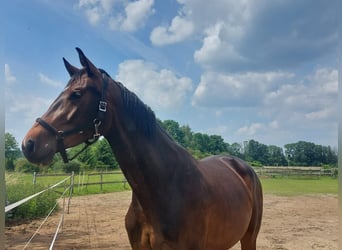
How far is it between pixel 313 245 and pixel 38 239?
243 inches

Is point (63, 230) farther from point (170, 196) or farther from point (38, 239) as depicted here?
point (170, 196)

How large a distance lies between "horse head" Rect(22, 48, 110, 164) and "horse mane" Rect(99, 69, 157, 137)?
151 millimetres

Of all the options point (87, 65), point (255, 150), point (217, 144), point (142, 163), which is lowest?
point (142, 163)

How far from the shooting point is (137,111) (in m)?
2.05

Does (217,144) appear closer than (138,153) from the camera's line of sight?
No

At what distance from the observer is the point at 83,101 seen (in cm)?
188

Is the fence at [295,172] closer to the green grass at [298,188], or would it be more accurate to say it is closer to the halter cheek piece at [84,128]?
the green grass at [298,188]

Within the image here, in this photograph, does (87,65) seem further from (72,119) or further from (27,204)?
(27,204)

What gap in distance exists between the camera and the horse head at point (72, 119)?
5.74 feet

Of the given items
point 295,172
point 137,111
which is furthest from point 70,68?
point 295,172

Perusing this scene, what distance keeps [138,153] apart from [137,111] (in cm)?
29

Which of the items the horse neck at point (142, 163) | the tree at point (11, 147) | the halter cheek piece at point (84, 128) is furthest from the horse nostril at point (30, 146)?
the tree at point (11, 147)

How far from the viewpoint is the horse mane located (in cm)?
204

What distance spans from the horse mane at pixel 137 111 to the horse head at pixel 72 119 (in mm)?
151
